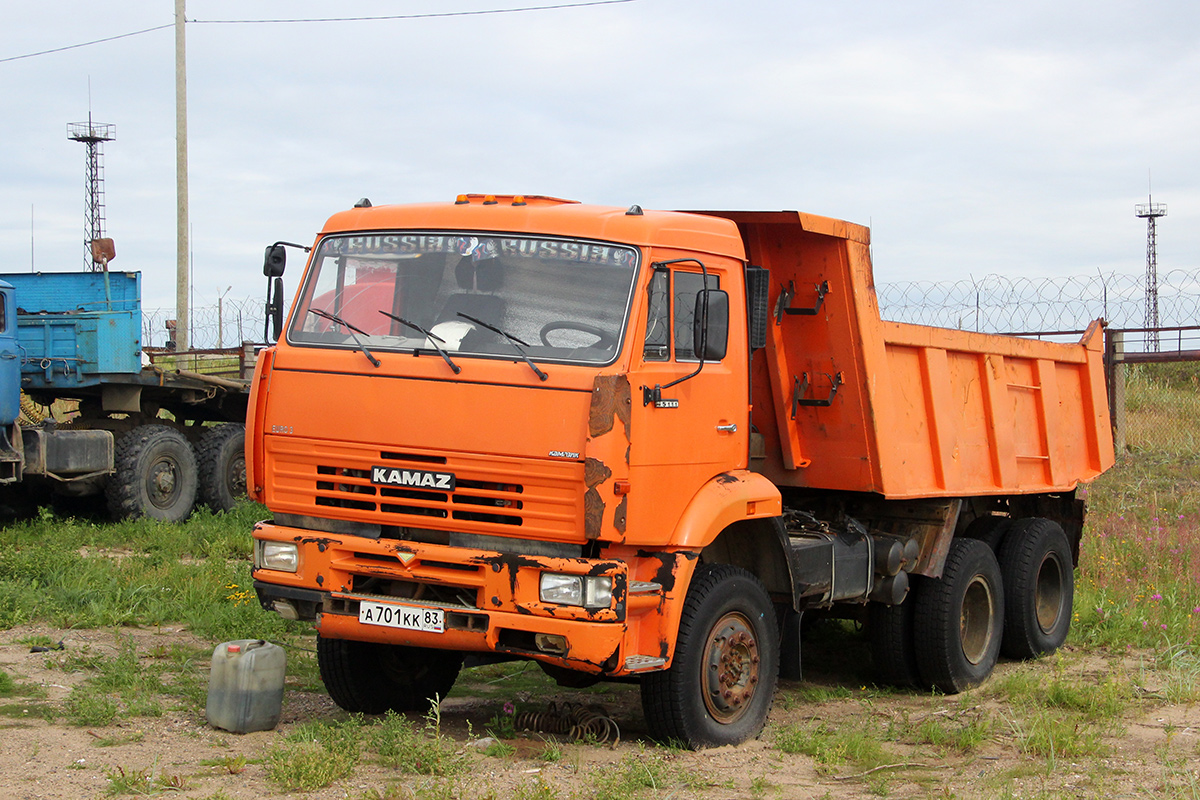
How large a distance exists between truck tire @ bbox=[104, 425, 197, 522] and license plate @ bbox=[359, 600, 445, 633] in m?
8.26

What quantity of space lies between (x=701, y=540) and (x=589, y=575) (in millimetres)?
619

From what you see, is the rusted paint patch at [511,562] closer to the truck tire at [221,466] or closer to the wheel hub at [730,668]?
the wheel hub at [730,668]

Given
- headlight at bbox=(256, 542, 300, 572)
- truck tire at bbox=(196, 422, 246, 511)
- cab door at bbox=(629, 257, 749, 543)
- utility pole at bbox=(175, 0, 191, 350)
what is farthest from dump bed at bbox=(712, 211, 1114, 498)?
utility pole at bbox=(175, 0, 191, 350)

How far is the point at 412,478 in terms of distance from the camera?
18.6 ft

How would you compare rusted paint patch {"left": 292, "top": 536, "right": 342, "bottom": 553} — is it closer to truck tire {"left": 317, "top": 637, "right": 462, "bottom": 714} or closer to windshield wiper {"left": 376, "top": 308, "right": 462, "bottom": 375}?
truck tire {"left": 317, "top": 637, "right": 462, "bottom": 714}

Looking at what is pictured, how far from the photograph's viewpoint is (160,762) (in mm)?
5574

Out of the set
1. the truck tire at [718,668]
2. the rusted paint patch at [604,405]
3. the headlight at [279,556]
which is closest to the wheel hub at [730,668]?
the truck tire at [718,668]

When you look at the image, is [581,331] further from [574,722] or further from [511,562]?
[574,722]

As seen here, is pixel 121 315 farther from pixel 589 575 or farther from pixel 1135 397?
pixel 1135 397

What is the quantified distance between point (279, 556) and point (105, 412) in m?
8.90

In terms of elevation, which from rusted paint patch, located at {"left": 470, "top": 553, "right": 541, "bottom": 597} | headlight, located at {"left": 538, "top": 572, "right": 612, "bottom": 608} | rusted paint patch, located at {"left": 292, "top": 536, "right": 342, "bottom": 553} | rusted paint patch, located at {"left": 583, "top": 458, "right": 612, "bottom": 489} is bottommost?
headlight, located at {"left": 538, "top": 572, "right": 612, "bottom": 608}

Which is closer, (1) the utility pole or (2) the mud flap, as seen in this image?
(2) the mud flap

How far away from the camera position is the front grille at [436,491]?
548 cm

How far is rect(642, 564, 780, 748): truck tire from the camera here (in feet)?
19.3
